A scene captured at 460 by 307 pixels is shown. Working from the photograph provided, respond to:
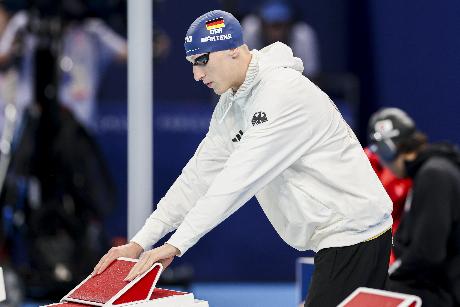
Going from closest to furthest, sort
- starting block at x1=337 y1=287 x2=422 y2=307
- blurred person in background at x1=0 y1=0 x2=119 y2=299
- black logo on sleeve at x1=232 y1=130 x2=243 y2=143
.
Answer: starting block at x1=337 y1=287 x2=422 y2=307 < black logo on sleeve at x1=232 y1=130 x2=243 y2=143 < blurred person in background at x1=0 y1=0 x2=119 y2=299

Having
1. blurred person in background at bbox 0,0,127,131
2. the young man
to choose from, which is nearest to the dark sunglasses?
the young man

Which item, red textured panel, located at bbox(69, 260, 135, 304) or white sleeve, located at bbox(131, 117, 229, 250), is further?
white sleeve, located at bbox(131, 117, 229, 250)

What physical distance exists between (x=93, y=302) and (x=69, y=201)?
4978 millimetres

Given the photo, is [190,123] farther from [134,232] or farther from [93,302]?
[93,302]

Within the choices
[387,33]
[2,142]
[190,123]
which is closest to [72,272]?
[2,142]

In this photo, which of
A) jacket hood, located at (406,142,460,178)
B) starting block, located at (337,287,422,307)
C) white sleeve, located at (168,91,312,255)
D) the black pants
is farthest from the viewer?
jacket hood, located at (406,142,460,178)

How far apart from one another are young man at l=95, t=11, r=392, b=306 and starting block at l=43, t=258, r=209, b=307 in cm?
10

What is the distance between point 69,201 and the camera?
796cm

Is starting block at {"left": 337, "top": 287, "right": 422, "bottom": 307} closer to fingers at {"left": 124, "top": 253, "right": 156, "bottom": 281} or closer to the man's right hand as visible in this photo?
fingers at {"left": 124, "top": 253, "right": 156, "bottom": 281}

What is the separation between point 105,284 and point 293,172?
71cm

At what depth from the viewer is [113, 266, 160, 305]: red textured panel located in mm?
2982

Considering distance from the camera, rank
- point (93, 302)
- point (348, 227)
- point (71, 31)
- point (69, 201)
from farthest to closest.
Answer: point (71, 31)
point (69, 201)
point (348, 227)
point (93, 302)

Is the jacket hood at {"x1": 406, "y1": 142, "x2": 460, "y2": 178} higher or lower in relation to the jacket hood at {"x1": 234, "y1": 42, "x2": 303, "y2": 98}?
lower

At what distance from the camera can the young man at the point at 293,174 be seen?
3154mm
